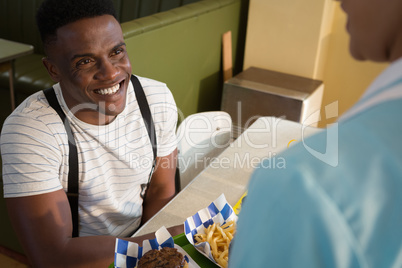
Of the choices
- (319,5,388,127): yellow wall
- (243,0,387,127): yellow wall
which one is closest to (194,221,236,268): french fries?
(243,0,387,127): yellow wall

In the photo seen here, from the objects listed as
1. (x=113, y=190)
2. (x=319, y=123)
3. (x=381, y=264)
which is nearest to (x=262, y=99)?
(x=319, y=123)

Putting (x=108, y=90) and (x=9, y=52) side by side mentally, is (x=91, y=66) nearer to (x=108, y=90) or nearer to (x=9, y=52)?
(x=108, y=90)

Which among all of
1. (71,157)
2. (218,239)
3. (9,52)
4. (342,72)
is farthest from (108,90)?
(342,72)

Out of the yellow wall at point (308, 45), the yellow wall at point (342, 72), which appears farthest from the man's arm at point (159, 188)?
the yellow wall at point (342, 72)

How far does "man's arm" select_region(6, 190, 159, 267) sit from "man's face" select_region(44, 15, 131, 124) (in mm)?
260

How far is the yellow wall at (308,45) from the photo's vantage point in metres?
2.97

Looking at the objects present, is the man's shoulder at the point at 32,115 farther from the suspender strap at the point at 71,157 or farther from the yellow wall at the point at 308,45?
the yellow wall at the point at 308,45

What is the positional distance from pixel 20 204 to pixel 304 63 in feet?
7.62

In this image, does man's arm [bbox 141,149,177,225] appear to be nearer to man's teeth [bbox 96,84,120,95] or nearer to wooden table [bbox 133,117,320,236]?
wooden table [bbox 133,117,320,236]

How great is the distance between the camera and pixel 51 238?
46.3 inches

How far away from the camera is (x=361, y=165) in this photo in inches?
12.0

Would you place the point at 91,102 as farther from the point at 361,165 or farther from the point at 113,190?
the point at 361,165

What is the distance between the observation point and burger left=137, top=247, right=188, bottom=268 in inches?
36.5

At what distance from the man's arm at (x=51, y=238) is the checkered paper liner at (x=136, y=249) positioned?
13 cm
